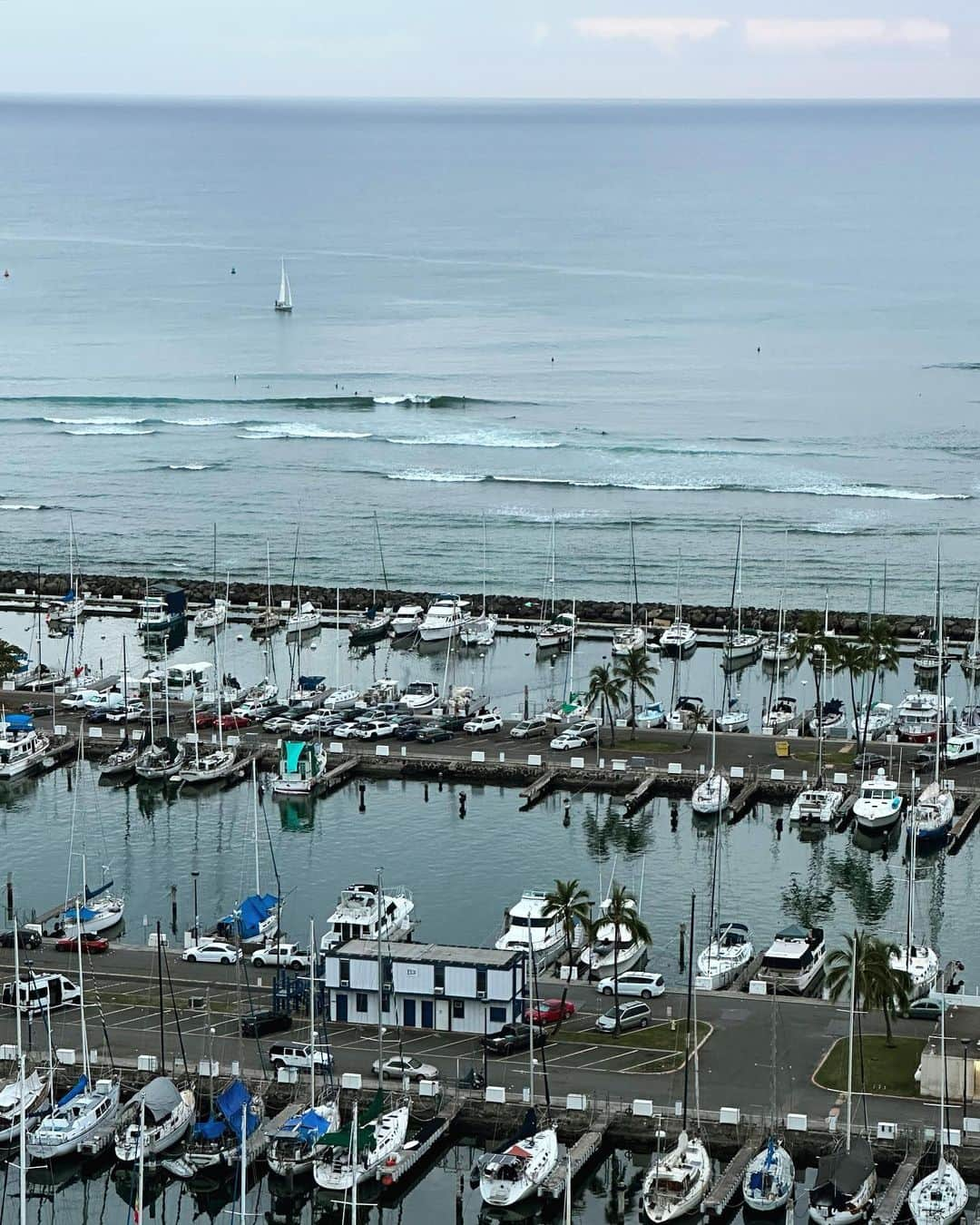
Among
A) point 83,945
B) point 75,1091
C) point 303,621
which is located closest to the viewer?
point 75,1091

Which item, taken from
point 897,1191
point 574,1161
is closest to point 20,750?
point 574,1161

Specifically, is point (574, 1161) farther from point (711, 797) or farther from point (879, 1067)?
point (711, 797)

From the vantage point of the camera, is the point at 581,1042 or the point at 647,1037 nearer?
the point at 581,1042

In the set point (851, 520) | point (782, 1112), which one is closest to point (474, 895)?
point (782, 1112)

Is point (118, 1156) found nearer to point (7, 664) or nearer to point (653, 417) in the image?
point (7, 664)

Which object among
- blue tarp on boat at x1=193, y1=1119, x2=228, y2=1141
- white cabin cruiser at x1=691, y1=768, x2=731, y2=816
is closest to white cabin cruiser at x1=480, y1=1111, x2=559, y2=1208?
blue tarp on boat at x1=193, y1=1119, x2=228, y2=1141

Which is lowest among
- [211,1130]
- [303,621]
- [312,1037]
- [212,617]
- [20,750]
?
[211,1130]

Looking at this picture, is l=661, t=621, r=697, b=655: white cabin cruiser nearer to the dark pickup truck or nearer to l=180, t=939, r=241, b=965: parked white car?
l=180, t=939, r=241, b=965: parked white car

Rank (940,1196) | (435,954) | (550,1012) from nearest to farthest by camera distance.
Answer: (940,1196) → (550,1012) → (435,954)
